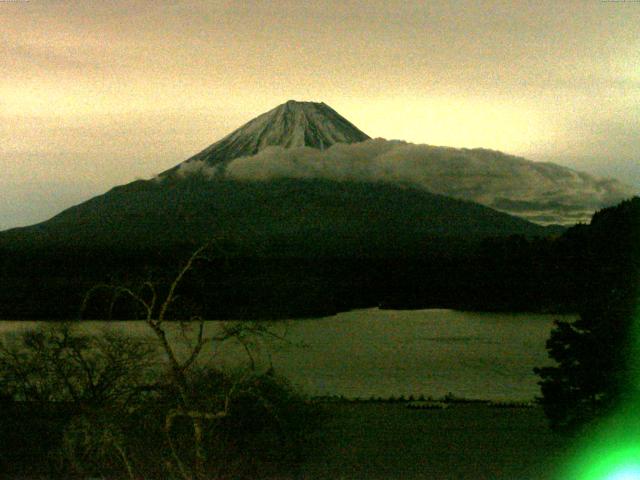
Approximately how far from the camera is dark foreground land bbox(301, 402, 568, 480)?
24.0 feet

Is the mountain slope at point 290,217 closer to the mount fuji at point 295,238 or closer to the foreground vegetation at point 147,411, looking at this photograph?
the mount fuji at point 295,238

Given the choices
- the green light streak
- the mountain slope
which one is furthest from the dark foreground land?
the mountain slope

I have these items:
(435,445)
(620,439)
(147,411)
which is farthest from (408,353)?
(147,411)

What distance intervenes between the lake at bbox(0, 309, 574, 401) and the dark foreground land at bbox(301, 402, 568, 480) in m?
1.04

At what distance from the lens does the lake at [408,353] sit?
579 inches

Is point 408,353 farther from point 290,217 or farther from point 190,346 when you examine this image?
point 290,217

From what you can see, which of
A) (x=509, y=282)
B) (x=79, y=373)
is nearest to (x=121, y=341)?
(x=79, y=373)

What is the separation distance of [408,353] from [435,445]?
14439mm

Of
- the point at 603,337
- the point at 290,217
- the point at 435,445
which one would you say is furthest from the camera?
the point at 290,217

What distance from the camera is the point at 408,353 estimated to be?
22.8 m

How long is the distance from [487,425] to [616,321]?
3.00 meters

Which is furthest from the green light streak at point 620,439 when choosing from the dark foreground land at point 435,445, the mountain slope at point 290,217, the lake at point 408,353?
the mountain slope at point 290,217

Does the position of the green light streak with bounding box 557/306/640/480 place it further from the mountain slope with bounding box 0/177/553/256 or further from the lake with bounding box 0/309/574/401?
the mountain slope with bounding box 0/177/553/256

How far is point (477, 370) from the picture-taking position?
1888cm
